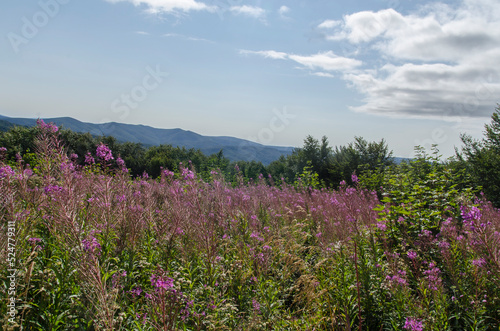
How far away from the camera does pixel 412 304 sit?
319 cm

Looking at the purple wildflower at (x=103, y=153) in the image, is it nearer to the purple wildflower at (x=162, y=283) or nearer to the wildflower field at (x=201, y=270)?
the wildflower field at (x=201, y=270)

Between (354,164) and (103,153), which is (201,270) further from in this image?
(354,164)

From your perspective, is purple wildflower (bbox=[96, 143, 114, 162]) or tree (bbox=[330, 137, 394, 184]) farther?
tree (bbox=[330, 137, 394, 184])

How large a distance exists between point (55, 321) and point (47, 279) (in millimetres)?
512

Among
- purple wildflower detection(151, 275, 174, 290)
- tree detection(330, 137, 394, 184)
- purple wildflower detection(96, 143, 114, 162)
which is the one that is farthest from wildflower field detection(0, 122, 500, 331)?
tree detection(330, 137, 394, 184)

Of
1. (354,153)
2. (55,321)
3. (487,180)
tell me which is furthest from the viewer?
(354,153)

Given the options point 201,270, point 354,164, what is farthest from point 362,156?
point 201,270

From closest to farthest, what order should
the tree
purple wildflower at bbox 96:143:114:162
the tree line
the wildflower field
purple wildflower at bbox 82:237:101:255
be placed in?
purple wildflower at bbox 82:237:101:255, the wildflower field, purple wildflower at bbox 96:143:114:162, the tree line, the tree

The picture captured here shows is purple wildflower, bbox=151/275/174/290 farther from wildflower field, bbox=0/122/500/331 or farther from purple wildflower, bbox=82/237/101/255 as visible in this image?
purple wildflower, bbox=82/237/101/255

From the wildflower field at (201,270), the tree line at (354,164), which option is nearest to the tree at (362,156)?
the tree line at (354,164)

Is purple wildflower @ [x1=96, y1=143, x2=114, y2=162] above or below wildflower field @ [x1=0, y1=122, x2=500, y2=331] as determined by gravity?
above

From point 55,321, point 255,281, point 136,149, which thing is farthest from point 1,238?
point 136,149

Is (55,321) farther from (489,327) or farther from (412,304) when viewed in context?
(489,327)

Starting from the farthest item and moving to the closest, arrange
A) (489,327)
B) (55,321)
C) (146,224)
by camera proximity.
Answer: (146,224) → (489,327) → (55,321)
